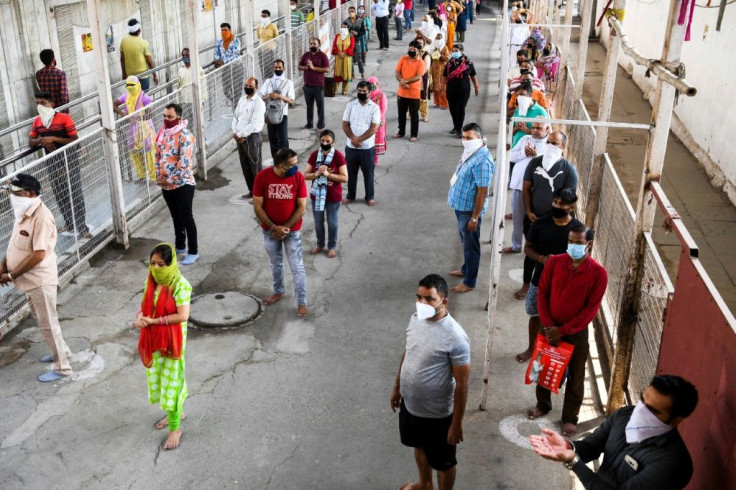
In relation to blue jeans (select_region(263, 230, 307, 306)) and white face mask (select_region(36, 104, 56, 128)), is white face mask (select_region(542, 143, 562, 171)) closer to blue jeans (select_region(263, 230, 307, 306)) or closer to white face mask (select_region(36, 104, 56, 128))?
blue jeans (select_region(263, 230, 307, 306))

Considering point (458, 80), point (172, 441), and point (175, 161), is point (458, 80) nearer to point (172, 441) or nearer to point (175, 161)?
point (175, 161)

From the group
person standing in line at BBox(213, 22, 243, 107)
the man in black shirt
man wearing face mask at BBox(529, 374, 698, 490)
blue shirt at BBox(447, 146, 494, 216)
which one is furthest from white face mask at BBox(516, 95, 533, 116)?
man wearing face mask at BBox(529, 374, 698, 490)

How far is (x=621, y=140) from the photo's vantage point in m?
15.4

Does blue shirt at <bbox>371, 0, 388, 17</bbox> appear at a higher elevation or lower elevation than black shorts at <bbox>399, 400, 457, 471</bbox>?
higher

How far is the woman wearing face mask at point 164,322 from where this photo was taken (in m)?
5.57

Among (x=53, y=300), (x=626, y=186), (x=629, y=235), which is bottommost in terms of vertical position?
(x=626, y=186)

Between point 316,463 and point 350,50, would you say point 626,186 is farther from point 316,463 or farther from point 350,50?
point 316,463

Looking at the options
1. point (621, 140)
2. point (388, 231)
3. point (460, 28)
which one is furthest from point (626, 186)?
point (460, 28)

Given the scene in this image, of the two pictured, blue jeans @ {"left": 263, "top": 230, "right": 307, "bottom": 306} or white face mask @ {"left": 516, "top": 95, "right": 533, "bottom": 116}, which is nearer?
blue jeans @ {"left": 263, "top": 230, "right": 307, "bottom": 306}

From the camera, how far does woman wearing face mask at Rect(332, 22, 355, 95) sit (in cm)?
1692

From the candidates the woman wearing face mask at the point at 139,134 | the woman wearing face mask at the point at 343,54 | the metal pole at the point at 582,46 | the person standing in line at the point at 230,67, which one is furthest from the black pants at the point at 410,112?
the woman wearing face mask at the point at 139,134

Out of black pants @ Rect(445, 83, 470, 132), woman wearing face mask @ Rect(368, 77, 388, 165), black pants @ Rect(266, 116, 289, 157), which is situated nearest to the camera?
woman wearing face mask @ Rect(368, 77, 388, 165)

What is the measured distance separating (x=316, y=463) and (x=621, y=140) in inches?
465

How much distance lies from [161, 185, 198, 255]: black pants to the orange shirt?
235 inches
